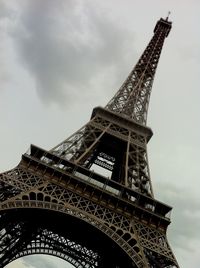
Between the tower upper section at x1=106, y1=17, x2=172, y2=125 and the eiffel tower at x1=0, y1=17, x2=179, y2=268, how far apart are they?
1705mm

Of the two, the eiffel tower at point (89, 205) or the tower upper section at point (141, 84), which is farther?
the tower upper section at point (141, 84)

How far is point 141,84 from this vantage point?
133ft

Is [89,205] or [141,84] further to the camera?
[141,84]

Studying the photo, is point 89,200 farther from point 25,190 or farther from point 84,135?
point 84,135

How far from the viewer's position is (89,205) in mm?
25047

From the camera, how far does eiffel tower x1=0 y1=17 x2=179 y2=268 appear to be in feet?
77.2

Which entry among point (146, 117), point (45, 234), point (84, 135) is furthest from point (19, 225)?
point (146, 117)

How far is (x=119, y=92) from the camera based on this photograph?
3888 cm

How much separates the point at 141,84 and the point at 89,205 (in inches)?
758

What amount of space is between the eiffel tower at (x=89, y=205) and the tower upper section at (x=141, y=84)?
1705mm

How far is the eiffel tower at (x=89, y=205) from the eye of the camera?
23516mm

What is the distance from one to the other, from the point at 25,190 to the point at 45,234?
769cm

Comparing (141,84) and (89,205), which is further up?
(141,84)

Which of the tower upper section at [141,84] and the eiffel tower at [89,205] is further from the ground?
the tower upper section at [141,84]
